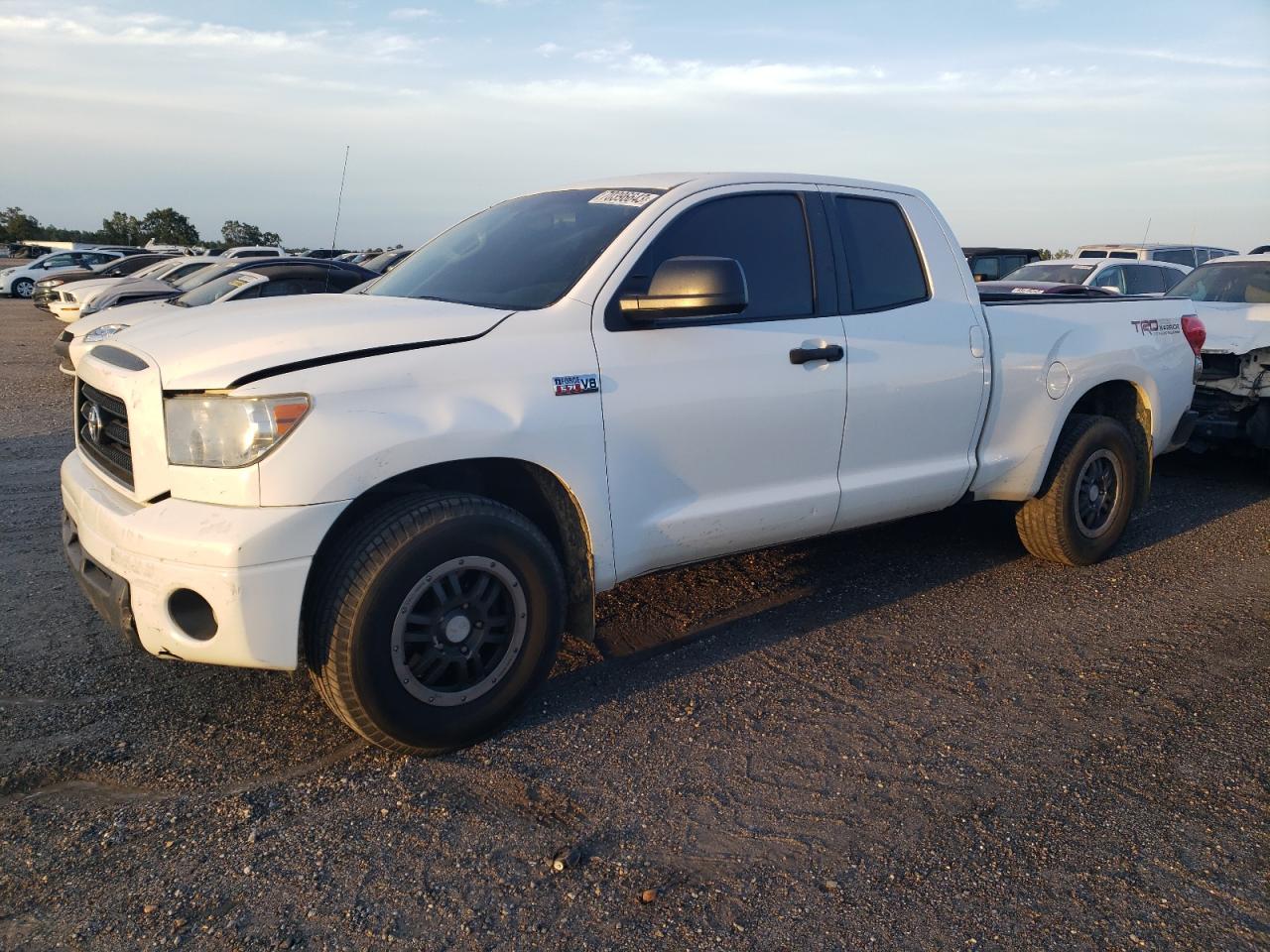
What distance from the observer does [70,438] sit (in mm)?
8406

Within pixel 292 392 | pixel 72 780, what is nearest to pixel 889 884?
pixel 292 392

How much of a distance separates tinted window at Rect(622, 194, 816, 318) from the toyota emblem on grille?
6.69 ft

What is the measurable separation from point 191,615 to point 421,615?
2.17 feet

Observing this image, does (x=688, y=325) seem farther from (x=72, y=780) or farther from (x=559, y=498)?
(x=72, y=780)

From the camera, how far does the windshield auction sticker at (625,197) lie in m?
3.96

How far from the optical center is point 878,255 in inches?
179

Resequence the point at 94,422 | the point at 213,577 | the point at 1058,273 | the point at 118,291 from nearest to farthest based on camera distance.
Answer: the point at 213,577
the point at 94,422
the point at 1058,273
the point at 118,291

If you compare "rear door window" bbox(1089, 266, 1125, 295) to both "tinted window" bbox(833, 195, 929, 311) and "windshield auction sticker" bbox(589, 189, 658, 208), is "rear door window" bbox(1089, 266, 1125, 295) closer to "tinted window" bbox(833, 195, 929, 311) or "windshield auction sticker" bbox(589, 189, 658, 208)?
"tinted window" bbox(833, 195, 929, 311)

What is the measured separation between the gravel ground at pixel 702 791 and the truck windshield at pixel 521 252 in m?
1.50

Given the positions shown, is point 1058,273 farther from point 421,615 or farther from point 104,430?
point 104,430

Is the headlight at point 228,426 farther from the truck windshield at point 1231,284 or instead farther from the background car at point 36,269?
the background car at point 36,269

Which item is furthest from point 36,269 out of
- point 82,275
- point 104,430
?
point 104,430

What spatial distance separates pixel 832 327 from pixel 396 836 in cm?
255

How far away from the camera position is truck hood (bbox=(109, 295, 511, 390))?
3053 millimetres
